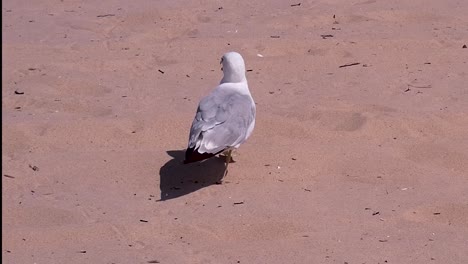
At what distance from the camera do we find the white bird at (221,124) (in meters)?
4.56

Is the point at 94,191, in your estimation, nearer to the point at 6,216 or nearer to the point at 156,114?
the point at 6,216

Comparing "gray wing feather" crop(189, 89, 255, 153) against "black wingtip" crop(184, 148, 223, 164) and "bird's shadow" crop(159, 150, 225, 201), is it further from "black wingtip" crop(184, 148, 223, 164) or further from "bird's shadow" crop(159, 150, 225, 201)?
"bird's shadow" crop(159, 150, 225, 201)

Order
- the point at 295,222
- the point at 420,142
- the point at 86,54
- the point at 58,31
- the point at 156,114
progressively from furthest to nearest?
1. the point at 58,31
2. the point at 86,54
3. the point at 156,114
4. the point at 420,142
5. the point at 295,222

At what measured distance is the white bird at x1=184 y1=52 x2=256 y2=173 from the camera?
4.56 metres

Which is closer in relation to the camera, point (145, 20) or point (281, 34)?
point (281, 34)

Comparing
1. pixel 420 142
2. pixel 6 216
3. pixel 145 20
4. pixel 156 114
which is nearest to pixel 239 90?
pixel 156 114

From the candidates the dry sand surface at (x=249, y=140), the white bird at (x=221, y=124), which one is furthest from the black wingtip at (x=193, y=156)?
the dry sand surface at (x=249, y=140)

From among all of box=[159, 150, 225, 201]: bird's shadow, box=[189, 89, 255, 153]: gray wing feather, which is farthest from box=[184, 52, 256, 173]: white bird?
box=[159, 150, 225, 201]: bird's shadow

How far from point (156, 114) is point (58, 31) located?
1.87m

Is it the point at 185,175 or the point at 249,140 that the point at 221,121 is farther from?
the point at 249,140

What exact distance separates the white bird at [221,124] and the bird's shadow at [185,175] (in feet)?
0.35

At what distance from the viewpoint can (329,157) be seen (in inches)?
194

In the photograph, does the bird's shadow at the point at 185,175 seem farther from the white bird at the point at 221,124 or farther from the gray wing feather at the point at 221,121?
the gray wing feather at the point at 221,121

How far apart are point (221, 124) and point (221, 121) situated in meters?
0.02
